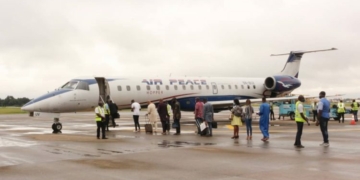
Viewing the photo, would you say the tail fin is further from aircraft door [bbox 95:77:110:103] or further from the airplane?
aircraft door [bbox 95:77:110:103]

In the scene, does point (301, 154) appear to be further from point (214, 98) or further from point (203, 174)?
point (214, 98)

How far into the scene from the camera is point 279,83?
35.1 metres

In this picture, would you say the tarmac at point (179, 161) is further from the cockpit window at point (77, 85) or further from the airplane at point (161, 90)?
the cockpit window at point (77, 85)

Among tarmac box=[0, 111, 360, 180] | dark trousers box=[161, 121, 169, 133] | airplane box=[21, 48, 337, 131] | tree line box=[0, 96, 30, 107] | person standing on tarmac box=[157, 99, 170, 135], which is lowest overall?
tarmac box=[0, 111, 360, 180]

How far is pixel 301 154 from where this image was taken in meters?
11.9

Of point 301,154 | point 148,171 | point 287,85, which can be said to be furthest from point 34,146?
point 287,85

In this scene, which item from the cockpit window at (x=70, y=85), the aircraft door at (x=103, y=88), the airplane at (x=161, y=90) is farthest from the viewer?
the aircraft door at (x=103, y=88)

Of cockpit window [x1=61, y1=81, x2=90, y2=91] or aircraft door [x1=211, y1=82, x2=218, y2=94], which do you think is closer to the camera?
cockpit window [x1=61, y1=81, x2=90, y2=91]

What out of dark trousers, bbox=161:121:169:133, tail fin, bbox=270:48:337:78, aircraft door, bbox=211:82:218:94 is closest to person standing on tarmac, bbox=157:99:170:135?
dark trousers, bbox=161:121:169:133

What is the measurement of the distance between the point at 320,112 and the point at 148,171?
7760mm

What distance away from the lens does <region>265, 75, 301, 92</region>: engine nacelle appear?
1376 inches

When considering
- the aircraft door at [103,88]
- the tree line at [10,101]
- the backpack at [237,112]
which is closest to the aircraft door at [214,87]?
the aircraft door at [103,88]

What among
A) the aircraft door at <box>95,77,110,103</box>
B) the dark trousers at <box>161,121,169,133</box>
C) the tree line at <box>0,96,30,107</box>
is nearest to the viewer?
the dark trousers at <box>161,121,169,133</box>

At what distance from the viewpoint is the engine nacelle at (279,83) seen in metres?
35.0
